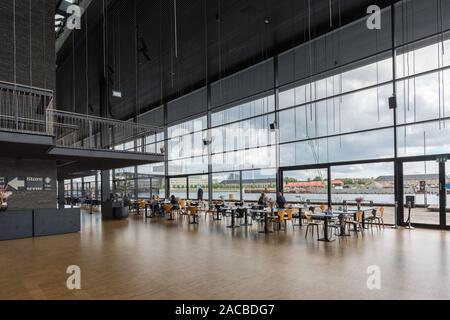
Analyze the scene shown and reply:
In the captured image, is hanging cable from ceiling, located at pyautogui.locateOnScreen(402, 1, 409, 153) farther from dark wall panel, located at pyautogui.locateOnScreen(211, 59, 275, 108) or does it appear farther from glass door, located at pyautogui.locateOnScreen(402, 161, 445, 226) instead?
dark wall panel, located at pyautogui.locateOnScreen(211, 59, 275, 108)

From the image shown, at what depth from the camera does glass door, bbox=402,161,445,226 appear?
380 inches

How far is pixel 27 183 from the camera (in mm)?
10219

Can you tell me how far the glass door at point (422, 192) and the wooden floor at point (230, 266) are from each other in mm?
1285

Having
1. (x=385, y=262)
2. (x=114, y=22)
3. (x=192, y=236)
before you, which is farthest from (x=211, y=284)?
(x=114, y=22)

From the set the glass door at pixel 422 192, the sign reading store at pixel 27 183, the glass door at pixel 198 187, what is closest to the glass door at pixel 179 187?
the glass door at pixel 198 187

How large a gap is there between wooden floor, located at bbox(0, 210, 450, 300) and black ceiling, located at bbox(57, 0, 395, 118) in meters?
6.85

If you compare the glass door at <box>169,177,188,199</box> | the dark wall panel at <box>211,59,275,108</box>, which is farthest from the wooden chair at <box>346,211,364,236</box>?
the glass door at <box>169,177,188,199</box>

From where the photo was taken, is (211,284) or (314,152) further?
(314,152)

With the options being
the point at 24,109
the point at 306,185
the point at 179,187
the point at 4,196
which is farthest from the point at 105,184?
the point at 306,185

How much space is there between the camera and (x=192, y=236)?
9.00m

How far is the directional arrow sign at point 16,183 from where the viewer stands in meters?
9.91

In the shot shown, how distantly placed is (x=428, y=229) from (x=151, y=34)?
11.3 meters

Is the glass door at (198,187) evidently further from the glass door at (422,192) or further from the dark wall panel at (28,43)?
the glass door at (422,192)
